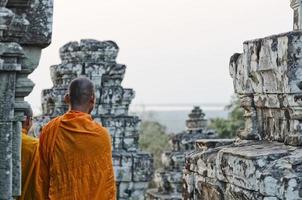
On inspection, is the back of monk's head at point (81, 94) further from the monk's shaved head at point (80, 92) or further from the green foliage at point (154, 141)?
the green foliage at point (154, 141)

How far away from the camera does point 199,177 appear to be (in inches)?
235

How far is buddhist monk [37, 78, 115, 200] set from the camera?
6.25 metres

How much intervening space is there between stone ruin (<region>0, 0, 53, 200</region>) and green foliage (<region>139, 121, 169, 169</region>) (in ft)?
83.3

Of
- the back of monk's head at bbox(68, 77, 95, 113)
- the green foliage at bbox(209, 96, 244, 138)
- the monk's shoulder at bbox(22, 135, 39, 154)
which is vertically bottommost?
the green foliage at bbox(209, 96, 244, 138)

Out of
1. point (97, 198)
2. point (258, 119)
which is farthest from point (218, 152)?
point (97, 198)

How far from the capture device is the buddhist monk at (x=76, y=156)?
6.25m

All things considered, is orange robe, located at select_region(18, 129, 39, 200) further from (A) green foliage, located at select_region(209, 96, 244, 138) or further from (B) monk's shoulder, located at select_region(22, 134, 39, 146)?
(A) green foliage, located at select_region(209, 96, 244, 138)

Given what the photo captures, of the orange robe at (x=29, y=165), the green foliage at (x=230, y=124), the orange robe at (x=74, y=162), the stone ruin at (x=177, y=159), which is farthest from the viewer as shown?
the green foliage at (x=230, y=124)

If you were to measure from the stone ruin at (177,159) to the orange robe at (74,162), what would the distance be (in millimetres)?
8883

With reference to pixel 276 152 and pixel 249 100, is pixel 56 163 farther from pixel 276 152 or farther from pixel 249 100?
pixel 276 152

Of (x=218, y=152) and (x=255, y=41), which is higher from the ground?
(x=255, y=41)

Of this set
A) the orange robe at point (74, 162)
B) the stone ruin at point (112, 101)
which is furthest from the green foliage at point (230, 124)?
the orange robe at point (74, 162)

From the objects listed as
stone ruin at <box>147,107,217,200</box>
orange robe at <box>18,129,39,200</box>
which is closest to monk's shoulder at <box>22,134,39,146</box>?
A: orange robe at <box>18,129,39,200</box>

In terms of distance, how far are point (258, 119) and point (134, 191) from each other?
7.63 metres
